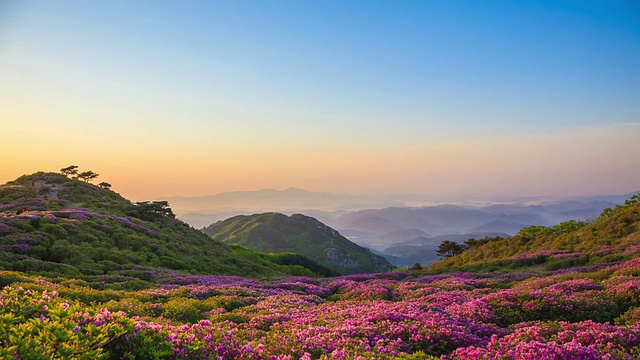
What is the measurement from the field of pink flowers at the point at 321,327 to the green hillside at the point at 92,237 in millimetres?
6950

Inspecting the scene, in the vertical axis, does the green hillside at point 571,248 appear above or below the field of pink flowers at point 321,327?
below

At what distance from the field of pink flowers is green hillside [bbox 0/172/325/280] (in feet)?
22.8

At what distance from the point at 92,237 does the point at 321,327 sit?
26.1 meters

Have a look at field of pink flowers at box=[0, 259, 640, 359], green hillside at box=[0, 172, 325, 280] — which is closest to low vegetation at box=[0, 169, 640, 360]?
field of pink flowers at box=[0, 259, 640, 359]

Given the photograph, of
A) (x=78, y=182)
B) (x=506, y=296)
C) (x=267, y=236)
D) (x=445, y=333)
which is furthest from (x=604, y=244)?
(x=267, y=236)

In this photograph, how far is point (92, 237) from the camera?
28047 millimetres

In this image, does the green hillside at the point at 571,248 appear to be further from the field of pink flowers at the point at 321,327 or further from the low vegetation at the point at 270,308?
the field of pink flowers at the point at 321,327

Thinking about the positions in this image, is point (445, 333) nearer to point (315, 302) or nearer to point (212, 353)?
point (212, 353)

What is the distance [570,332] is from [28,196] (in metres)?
53.4

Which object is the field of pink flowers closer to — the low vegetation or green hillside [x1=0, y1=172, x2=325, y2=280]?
the low vegetation

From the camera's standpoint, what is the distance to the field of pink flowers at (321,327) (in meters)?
5.90

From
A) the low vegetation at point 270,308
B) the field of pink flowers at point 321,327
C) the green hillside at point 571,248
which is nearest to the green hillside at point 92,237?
the low vegetation at point 270,308

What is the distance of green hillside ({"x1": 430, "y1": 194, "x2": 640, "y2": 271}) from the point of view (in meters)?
28.4

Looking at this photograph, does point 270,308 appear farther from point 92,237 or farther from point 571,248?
point 571,248
